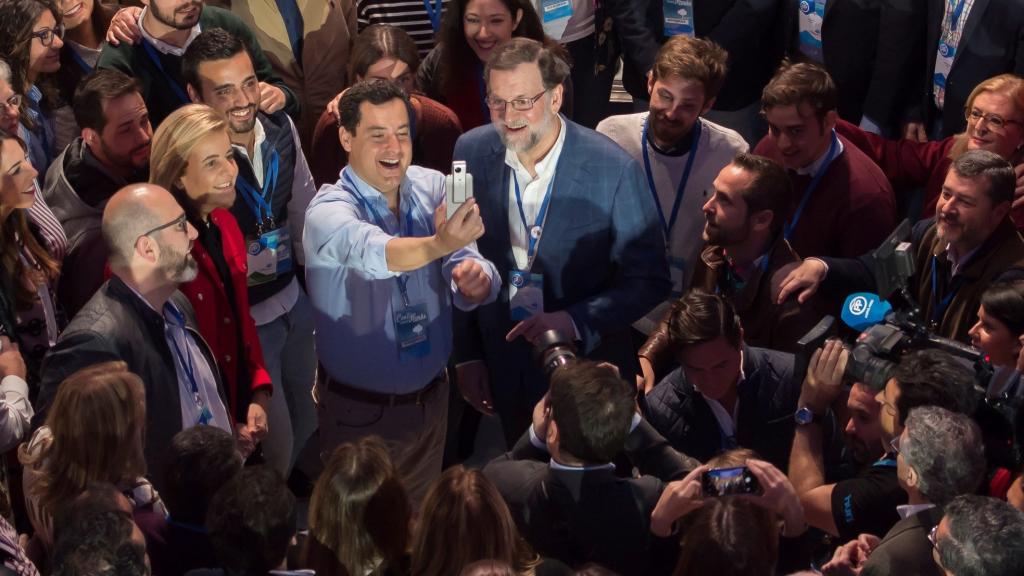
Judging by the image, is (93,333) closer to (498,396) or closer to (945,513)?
(498,396)

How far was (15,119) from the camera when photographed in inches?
163

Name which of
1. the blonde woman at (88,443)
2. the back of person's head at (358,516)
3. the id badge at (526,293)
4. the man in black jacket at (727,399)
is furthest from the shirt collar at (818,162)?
the blonde woman at (88,443)

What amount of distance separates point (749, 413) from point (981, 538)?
3.78 feet

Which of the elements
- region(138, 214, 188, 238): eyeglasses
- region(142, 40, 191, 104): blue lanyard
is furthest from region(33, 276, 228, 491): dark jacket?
region(142, 40, 191, 104): blue lanyard

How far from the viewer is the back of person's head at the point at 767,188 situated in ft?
13.9

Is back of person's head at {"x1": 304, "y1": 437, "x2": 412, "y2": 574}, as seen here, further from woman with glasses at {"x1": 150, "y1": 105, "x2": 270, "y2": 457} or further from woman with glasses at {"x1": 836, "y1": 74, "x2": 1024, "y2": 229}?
woman with glasses at {"x1": 836, "y1": 74, "x2": 1024, "y2": 229}

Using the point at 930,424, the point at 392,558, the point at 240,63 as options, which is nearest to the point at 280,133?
the point at 240,63

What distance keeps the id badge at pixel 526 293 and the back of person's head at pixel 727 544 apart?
118 cm

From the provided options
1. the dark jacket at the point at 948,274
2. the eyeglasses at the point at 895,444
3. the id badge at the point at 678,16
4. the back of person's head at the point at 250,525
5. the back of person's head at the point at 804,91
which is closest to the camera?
the back of person's head at the point at 250,525

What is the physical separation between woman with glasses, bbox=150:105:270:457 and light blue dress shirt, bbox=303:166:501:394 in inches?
9.2

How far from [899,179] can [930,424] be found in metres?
2.23

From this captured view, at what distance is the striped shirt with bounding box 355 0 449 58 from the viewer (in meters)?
5.64

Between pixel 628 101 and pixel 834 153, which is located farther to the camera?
pixel 628 101

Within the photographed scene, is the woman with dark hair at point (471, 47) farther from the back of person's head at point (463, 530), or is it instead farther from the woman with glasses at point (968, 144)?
the back of person's head at point (463, 530)
